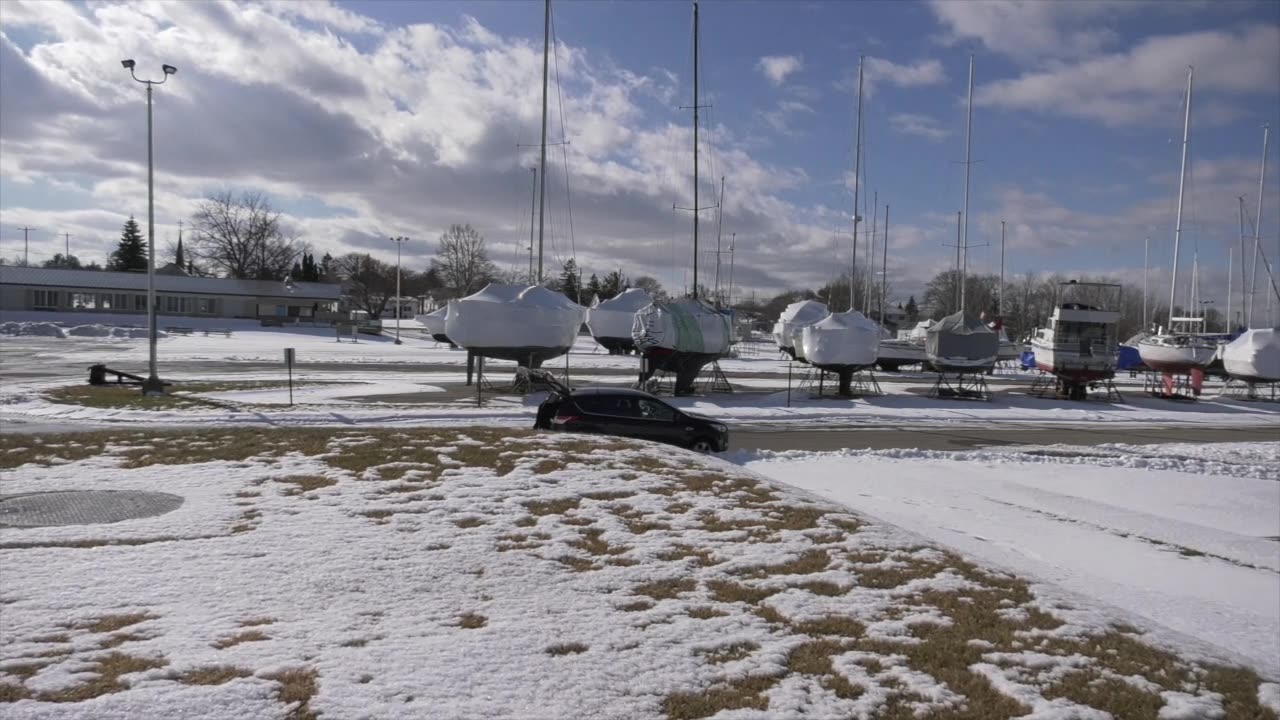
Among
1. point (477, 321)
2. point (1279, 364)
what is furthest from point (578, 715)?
point (1279, 364)

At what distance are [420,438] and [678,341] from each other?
1740 centimetres

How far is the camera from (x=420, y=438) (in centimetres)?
1627

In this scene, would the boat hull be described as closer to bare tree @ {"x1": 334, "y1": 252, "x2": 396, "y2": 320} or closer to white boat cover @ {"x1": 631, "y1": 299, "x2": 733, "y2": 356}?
white boat cover @ {"x1": 631, "y1": 299, "x2": 733, "y2": 356}

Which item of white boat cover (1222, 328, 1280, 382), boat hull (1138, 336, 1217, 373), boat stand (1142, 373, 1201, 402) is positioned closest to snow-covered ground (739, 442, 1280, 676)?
boat stand (1142, 373, 1201, 402)

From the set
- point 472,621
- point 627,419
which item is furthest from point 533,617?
point 627,419

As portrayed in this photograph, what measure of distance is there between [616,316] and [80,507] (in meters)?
41.1

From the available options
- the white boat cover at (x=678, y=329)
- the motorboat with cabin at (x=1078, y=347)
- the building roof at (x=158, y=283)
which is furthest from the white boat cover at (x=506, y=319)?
the building roof at (x=158, y=283)

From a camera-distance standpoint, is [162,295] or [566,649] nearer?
[566,649]

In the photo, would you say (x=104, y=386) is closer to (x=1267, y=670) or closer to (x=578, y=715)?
(x=578, y=715)

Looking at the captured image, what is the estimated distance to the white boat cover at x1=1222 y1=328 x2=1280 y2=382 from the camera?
4075 centimetres

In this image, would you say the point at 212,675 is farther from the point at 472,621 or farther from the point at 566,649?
the point at 566,649

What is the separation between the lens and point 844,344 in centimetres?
3494

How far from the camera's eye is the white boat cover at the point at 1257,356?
40.8 m

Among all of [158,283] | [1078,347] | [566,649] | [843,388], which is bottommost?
[566,649]
